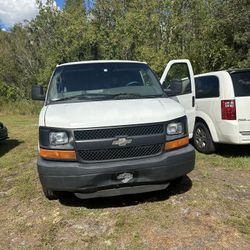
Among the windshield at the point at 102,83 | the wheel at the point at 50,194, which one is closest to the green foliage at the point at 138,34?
the windshield at the point at 102,83

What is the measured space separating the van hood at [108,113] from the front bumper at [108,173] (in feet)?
1.45

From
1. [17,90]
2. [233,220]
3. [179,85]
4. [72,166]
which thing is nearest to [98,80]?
[179,85]

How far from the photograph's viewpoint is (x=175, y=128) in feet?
14.6

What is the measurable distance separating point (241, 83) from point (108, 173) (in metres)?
3.63

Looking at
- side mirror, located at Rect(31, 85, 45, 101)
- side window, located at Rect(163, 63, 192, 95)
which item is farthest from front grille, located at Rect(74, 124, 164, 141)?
side mirror, located at Rect(31, 85, 45, 101)

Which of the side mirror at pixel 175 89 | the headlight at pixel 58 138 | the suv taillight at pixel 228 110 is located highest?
the side mirror at pixel 175 89

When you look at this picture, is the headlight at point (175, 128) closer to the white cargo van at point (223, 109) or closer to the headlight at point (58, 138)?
the headlight at point (58, 138)

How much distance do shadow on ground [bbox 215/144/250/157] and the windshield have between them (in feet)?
8.66

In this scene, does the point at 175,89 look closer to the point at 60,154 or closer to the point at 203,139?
the point at 203,139

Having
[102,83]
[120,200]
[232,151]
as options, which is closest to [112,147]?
[120,200]

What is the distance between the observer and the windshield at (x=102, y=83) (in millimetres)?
5172

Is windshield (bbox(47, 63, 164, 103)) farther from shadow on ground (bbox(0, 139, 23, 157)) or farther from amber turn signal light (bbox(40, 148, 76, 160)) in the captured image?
shadow on ground (bbox(0, 139, 23, 157))

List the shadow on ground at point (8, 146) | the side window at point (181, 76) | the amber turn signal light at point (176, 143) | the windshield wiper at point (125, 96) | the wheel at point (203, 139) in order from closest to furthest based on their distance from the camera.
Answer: the amber turn signal light at point (176, 143)
the windshield wiper at point (125, 96)
the side window at point (181, 76)
the wheel at point (203, 139)
the shadow on ground at point (8, 146)

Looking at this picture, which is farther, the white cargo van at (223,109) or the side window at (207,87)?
the side window at (207,87)
